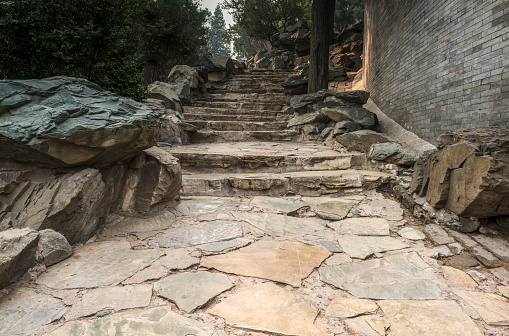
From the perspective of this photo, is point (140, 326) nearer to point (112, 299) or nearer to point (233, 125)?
point (112, 299)

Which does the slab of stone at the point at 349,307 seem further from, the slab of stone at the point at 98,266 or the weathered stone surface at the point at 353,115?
the weathered stone surface at the point at 353,115

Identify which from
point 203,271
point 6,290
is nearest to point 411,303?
point 203,271

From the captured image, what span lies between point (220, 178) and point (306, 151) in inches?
74.6

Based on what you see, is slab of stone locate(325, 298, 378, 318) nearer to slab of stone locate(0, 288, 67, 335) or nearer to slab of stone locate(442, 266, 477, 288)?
slab of stone locate(442, 266, 477, 288)

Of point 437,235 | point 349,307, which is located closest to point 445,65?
point 437,235

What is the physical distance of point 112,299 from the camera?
4.56ft

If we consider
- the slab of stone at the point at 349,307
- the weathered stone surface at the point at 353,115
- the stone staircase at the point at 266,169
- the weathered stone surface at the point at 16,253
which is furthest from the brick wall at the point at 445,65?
the weathered stone surface at the point at 16,253

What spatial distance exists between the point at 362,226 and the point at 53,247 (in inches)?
95.0

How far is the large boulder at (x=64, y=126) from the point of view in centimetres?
184

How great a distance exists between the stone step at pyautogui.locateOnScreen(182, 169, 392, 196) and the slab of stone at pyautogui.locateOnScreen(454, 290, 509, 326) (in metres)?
1.85

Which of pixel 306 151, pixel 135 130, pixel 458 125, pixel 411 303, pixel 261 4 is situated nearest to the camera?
pixel 411 303

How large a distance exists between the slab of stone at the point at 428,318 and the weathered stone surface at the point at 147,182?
2.04 metres

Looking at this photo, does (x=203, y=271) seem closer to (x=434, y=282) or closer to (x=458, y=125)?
(x=434, y=282)

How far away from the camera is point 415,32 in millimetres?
5004
